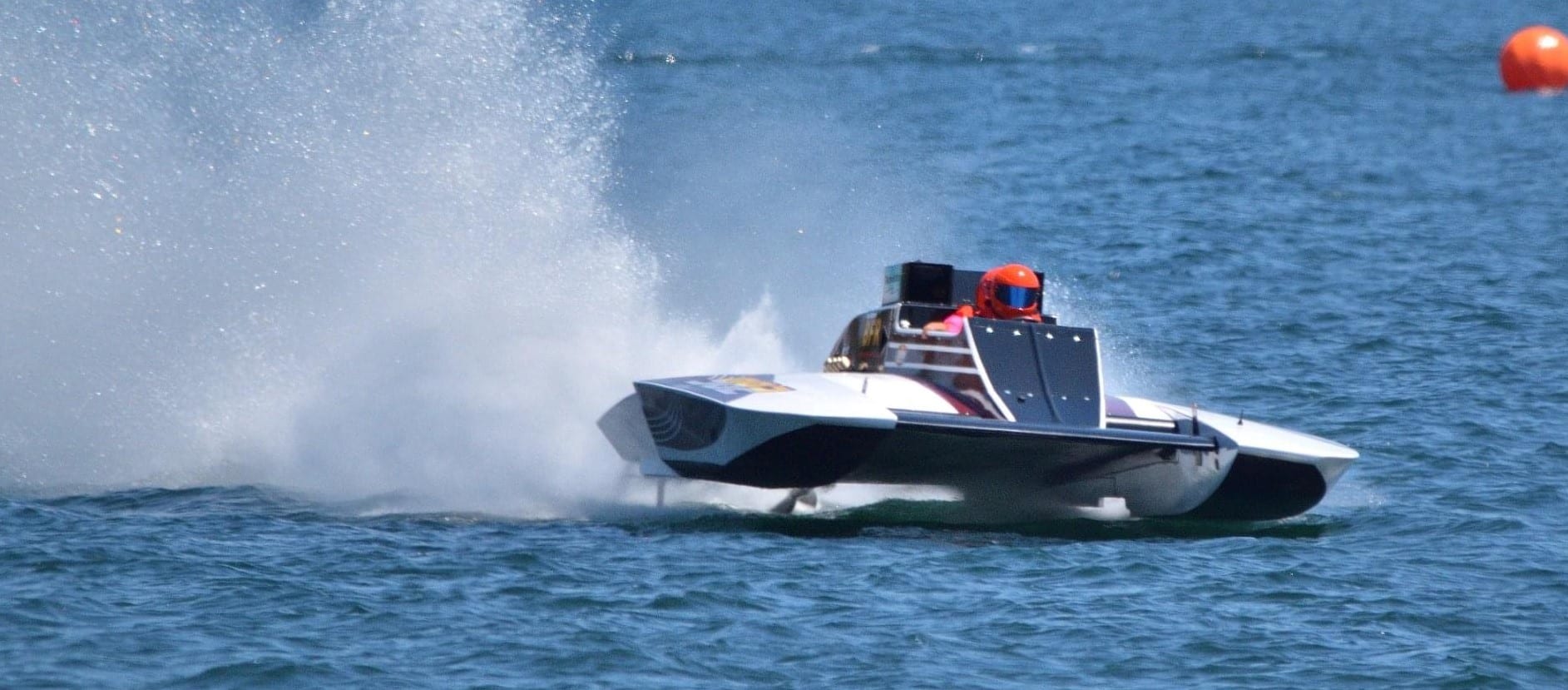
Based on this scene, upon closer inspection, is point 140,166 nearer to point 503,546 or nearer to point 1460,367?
point 503,546

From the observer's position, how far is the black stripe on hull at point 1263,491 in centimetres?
1132

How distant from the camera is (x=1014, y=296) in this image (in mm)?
12227

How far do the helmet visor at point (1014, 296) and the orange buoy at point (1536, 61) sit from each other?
2598 cm

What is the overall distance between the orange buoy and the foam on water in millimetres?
23471

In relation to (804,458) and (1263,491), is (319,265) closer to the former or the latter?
(804,458)

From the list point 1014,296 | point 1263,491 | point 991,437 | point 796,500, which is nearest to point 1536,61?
point 1014,296

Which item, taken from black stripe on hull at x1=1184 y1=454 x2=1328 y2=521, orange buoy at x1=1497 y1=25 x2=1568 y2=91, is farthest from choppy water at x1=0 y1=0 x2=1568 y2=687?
orange buoy at x1=1497 y1=25 x2=1568 y2=91

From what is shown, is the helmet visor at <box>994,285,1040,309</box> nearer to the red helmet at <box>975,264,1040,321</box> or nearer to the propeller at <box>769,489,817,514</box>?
the red helmet at <box>975,264,1040,321</box>

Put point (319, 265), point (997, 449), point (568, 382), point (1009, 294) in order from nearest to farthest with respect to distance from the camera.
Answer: point (997, 449) → point (1009, 294) → point (568, 382) → point (319, 265)

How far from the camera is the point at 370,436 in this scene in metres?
12.7

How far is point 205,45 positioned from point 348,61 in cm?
149

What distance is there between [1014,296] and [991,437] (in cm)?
172

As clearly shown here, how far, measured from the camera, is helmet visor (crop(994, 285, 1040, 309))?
1222 cm

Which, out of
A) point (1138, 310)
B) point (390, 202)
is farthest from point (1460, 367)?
point (390, 202)
